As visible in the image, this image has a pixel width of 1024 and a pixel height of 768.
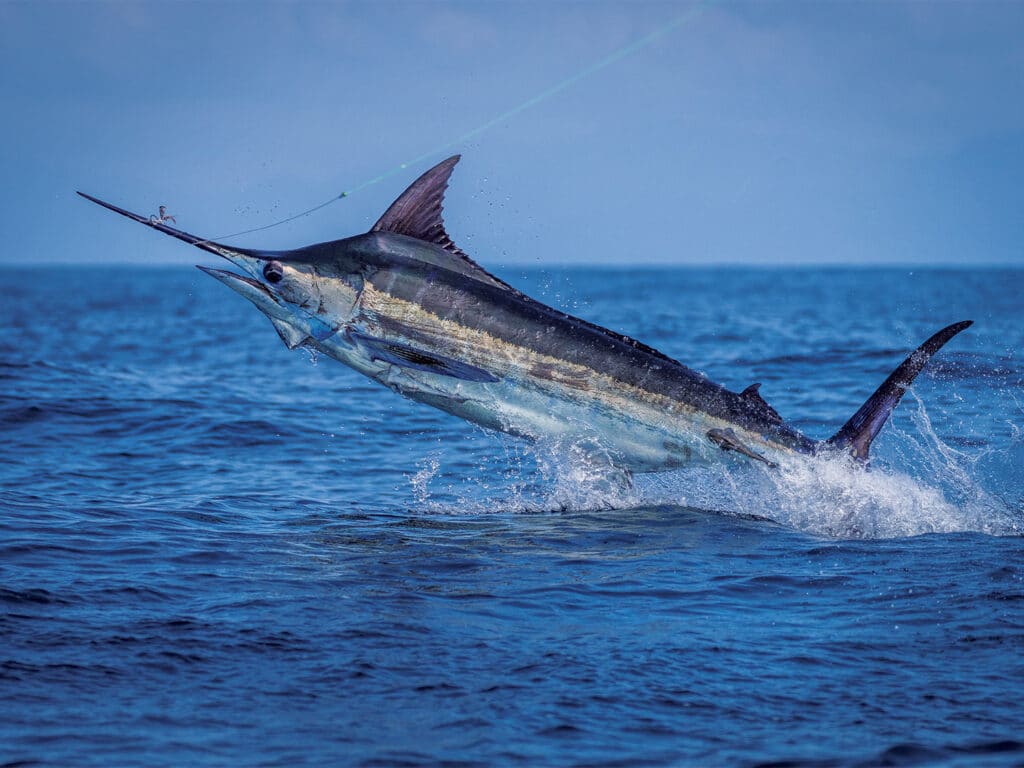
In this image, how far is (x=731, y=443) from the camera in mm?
7836

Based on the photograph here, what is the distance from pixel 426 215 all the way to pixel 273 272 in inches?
45.6

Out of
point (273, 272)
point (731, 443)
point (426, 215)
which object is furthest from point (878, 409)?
point (273, 272)

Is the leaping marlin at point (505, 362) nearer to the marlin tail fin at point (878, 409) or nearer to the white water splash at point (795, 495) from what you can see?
the marlin tail fin at point (878, 409)

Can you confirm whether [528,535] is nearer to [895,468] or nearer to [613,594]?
[613,594]

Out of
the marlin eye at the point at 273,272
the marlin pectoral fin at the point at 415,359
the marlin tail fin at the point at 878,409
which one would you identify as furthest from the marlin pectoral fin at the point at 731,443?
the marlin eye at the point at 273,272

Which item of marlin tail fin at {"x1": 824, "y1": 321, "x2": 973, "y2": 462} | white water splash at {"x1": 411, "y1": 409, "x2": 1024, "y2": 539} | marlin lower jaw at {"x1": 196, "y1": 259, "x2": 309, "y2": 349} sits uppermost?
marlin lower jaw at {"x1": 196, "y1": 259, "x2": 309, "y2": 349}

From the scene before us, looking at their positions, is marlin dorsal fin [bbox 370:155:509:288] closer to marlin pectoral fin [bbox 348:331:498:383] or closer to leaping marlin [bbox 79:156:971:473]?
leaping marlin [bbox 79:156:971:473]

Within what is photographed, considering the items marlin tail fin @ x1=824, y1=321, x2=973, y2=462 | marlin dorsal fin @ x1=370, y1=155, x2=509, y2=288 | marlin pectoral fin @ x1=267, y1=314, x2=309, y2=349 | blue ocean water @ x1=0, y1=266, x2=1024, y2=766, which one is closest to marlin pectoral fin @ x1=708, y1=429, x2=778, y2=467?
blue ocean water @ x1=0, y1=266, x2=1024, y2=766

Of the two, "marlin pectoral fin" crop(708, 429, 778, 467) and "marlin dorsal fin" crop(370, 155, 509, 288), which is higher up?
"marlin dorsal fin" crop(370, 155, 509, 288)

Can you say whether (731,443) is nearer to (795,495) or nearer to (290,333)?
(795,495)

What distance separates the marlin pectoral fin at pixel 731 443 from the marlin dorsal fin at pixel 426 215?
179cm

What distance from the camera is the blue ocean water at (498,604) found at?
4703mm

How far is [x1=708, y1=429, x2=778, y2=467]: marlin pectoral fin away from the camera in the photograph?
25.7 ft

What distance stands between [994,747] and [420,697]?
91.5 inches
